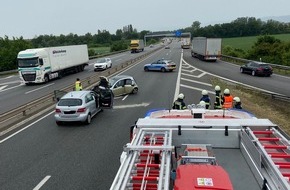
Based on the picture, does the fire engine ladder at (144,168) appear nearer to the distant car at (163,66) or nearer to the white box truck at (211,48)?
the distant car at (163,66)

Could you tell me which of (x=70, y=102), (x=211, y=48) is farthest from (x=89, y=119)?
(x=211, y=48)

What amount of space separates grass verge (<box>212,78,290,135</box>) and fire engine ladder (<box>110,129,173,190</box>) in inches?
437

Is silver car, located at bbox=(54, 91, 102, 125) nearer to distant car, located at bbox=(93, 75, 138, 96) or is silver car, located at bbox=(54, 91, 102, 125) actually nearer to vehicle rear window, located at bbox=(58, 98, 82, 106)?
vehicle rear window, located at bbox=(58, 98, 82, 106)

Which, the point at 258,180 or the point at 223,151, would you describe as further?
the point at 223,151

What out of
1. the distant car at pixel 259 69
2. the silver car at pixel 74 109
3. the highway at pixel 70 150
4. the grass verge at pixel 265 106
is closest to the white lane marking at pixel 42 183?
the highway at pixel 70 150

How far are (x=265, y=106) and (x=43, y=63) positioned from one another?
2290cm

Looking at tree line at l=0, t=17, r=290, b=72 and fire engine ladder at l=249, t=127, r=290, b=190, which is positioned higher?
fire engine ladder at l=249, t=127, r=290, b=190

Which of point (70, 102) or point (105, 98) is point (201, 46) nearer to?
point (105, 98)

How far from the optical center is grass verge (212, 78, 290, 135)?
16.3m

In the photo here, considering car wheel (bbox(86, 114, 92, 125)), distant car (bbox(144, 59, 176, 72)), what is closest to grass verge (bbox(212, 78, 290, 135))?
car wheel (bbox(86, 114, 92, 125))

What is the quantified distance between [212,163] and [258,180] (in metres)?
0.80

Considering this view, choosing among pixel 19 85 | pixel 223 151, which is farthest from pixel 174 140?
pixel 19 85

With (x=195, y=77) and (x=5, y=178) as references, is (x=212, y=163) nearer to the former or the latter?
(x=5, y=178)

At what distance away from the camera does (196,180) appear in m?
3.79
